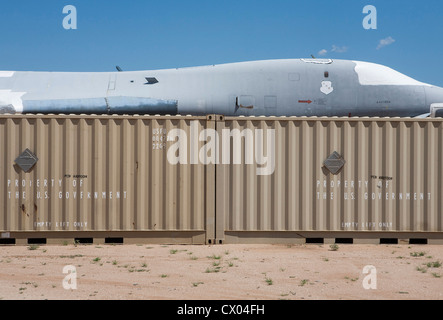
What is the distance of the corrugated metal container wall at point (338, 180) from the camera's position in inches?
422

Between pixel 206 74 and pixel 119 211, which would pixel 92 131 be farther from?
pixel 206 74

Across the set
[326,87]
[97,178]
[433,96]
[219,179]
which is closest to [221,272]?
[219,179]

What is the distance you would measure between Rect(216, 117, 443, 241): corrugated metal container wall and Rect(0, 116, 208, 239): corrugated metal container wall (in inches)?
42.1

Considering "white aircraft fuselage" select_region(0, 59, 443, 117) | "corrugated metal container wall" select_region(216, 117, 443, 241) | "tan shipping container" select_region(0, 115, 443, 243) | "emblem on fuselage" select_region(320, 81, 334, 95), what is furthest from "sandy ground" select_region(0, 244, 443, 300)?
"emblem on fuselage" select_region(320, 81, 334, 95)

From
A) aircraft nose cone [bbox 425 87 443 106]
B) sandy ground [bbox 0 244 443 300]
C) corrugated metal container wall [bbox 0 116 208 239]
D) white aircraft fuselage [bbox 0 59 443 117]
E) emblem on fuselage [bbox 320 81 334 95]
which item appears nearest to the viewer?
sandy ground [bbox 0 244 443 300]

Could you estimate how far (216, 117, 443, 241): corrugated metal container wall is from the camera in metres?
10.7

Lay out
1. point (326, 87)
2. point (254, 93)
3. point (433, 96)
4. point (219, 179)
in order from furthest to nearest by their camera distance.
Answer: point (254, 93) < point (326, 87) < point (433, 96) < point (219, 179)

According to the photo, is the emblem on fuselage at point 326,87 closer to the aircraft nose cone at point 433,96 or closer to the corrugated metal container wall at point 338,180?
the aircraft nose cone at point 433,96

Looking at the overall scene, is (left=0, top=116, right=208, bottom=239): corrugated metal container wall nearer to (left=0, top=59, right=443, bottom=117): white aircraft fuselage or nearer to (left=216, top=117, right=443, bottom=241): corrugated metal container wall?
(left=216, top=117, right=443, bottom=241): corrugated metal container wall

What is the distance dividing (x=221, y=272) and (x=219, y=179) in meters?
3.12

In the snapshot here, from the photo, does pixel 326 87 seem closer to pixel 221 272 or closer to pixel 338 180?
pixel 338 180

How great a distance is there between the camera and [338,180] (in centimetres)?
1079

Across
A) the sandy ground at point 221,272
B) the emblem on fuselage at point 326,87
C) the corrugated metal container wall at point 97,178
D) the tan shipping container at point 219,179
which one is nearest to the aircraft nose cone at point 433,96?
the emblem on fuselage at point 326,87

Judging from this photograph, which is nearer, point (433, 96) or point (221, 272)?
point (221, 272)
